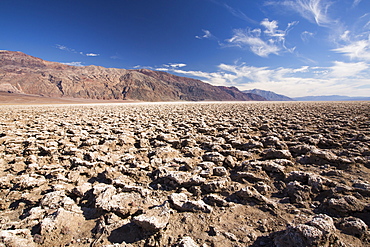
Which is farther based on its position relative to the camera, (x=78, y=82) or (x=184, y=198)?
(x=78, y=82)

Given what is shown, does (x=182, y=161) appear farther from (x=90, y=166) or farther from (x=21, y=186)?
(x=21, y=186)

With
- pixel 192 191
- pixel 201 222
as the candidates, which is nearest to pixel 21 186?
pixel 192 191

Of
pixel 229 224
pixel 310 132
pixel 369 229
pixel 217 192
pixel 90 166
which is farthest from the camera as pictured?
pixel 310 132

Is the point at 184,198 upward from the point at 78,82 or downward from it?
downward

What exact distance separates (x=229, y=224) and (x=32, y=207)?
182 cm

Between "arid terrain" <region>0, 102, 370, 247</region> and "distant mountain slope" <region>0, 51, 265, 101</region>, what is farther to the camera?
"distant mountain slope" <region>0, 51, 265, 101</region>

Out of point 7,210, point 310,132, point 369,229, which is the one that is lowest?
point 7,210

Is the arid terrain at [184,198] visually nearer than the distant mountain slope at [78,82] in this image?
Yes

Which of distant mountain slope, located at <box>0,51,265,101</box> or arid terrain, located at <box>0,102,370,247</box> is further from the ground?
distant mountain slope, located at <box>0,51,265,101</box>

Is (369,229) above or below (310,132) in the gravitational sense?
below

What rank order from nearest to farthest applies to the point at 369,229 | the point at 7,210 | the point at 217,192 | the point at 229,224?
the point at 369,229
the point at 229,224
the point at 7,210
the point at 217,192

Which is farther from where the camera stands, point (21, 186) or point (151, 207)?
point (21, 186)

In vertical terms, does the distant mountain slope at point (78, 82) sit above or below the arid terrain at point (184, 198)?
above

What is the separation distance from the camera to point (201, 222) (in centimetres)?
137
